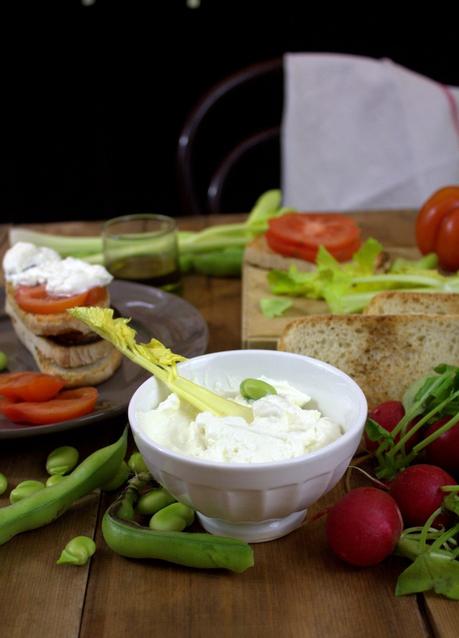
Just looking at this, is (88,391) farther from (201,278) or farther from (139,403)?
(201,278)

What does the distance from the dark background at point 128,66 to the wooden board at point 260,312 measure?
2.68 m

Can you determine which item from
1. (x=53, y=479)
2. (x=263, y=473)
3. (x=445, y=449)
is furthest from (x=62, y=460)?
(x=445, y=449)

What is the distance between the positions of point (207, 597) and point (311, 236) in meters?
1.61

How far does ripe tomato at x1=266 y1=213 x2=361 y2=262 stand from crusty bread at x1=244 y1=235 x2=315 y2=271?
0.02 m

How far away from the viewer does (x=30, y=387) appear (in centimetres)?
177

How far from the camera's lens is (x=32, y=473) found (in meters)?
1.65

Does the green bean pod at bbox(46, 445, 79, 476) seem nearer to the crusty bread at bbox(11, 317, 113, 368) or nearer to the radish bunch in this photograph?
the crusty bread at bbox(11, 317, 113, 368)

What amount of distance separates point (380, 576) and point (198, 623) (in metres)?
0.31

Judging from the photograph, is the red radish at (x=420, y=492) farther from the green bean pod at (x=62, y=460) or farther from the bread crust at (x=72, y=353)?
the bread crust at (x=72, y=353)

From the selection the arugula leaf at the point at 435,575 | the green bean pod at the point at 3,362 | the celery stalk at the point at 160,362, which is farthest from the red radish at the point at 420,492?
the green bean pod at the point at 3,362

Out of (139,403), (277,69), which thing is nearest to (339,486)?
(139,403)

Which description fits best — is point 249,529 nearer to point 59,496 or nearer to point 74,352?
point 59,496

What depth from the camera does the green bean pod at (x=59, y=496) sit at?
1400 mm

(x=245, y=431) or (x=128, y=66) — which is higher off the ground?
(x=245, y=431)
